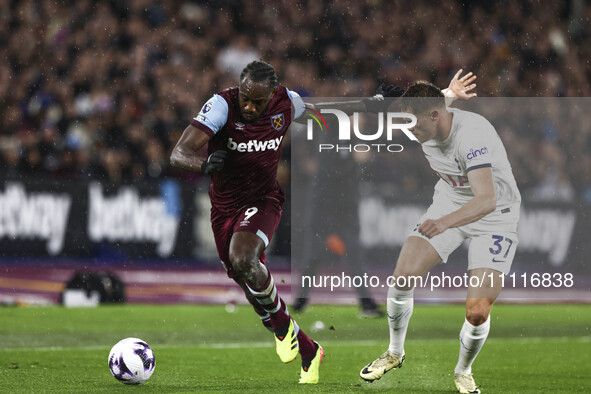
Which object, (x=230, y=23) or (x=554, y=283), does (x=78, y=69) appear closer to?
(x=230, y=23)

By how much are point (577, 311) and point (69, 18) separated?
921 centimetres

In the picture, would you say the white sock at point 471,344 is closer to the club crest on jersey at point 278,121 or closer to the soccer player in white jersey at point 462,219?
the soccer player in white jersey at point 462,219

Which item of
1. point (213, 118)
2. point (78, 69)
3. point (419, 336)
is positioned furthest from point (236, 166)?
point (78, 69)

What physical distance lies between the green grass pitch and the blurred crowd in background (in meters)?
3.40

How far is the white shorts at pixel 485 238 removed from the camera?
5746 millimetres

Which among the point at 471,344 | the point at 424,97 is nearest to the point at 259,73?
the point at 424,97

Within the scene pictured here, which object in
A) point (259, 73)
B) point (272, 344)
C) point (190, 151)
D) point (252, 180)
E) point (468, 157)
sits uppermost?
point (259, 73)

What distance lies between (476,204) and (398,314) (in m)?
0.82

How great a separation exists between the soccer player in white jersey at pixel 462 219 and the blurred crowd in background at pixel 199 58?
6.77 metres

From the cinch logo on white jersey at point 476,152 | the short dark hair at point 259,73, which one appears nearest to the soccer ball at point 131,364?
the short dark hair at point 259,73

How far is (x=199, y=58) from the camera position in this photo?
1555cm

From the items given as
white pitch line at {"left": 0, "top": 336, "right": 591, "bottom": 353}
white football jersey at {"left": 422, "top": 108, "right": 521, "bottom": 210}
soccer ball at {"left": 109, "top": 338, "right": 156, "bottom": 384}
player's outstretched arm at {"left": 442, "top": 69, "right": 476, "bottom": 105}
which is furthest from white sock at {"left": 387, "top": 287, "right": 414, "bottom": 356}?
white pitch line at {"left": 0, "top": 336, "right": 591, "bottom": 353}

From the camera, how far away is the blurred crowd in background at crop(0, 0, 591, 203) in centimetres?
1359

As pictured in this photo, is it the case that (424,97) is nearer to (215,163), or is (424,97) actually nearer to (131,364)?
(215,163)
